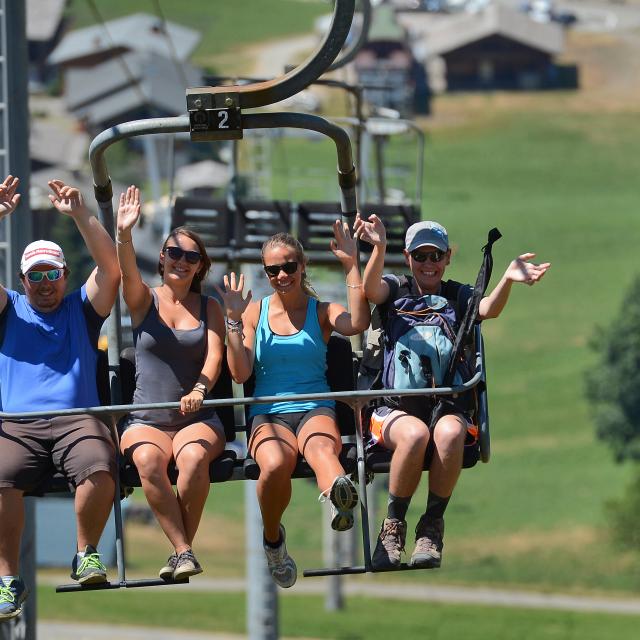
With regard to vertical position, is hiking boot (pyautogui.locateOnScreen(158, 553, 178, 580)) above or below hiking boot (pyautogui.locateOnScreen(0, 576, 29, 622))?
above

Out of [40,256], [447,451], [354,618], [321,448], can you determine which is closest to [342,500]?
[321,448]

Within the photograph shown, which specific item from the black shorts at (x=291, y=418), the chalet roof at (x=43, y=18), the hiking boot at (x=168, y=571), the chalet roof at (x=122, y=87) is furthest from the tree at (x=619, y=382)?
the chalet roof at (x=43, y=18)

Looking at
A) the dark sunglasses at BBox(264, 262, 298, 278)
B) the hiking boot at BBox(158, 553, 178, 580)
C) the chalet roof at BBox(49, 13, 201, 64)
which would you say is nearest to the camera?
the hiking boot at BBox(158, 553, 178, 580)

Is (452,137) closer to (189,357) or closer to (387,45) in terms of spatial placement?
(387,45)

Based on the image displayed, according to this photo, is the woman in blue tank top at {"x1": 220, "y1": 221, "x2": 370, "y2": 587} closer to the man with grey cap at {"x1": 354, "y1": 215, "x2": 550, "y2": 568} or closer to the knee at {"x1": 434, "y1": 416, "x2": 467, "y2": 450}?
the man with grey cap at {"x1": 354, "y1": 215, "x2": 550, "y2": 568}

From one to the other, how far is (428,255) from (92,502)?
176cm

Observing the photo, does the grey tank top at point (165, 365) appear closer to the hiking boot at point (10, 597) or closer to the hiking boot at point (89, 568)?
the hiking boot at point (89, 568)

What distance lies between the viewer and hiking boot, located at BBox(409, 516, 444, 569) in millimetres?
7754

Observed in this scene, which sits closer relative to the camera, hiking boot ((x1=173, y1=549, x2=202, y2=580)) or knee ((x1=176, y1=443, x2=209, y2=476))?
hiking boot ((x1=173, y1=549, x2=202, y2=580))

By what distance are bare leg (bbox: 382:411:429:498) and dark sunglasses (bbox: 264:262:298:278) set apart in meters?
0.79

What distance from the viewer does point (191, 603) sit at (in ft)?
104

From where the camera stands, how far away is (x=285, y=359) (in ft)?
26.3

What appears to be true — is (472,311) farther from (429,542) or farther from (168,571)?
(168,571)

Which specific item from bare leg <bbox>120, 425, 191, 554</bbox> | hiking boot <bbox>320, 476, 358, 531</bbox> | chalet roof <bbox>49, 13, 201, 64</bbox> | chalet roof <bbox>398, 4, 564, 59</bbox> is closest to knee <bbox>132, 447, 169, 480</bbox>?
bare leg <bbox>120, 425, 191, 554</bbox>
